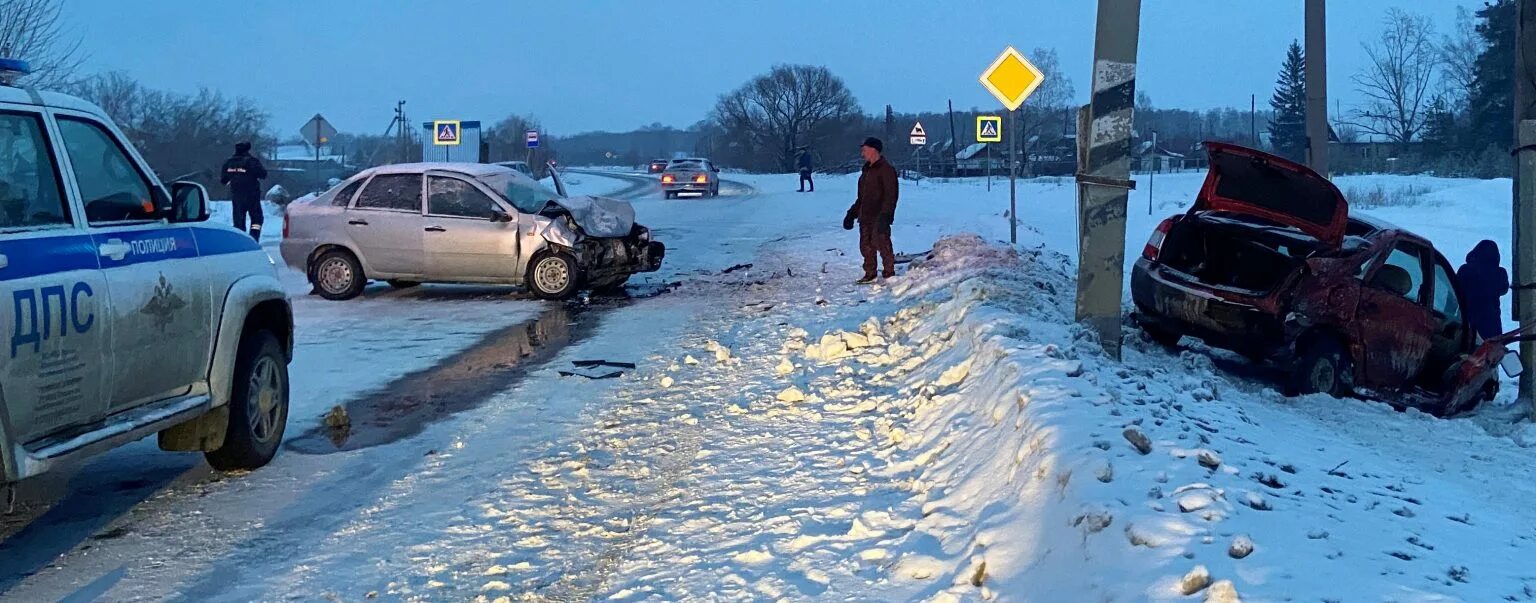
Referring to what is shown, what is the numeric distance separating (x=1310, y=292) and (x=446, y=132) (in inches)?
1196

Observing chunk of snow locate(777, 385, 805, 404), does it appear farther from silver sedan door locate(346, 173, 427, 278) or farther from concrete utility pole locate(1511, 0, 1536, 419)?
silver sedan door locate(346, 173, 427, 278)

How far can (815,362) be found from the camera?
9352mm

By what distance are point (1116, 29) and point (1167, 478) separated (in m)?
4.19

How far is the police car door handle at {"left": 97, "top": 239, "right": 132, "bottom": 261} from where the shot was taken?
206 inches

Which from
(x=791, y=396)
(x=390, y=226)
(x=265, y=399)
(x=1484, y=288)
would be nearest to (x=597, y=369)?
(x=791, y=396)

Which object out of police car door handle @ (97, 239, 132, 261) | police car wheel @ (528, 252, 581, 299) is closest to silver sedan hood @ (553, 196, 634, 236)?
police car wheel @ (528, 252, 581, 299)

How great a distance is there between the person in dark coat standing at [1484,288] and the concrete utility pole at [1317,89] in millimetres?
2334

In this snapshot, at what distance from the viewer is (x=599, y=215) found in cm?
1498

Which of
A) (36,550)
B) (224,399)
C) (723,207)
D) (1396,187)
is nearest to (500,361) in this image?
(224,399)

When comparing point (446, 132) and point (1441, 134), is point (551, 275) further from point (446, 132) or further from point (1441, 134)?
point (1441, 134)

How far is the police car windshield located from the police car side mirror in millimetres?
8504

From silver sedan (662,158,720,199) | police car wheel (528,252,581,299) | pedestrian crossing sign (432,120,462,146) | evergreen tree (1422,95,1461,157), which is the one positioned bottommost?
police car wheel (528,252,581,299)

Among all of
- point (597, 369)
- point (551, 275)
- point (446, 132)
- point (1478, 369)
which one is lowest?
point (1478, 369)

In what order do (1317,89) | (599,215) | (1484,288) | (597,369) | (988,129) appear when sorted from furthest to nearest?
(988,129), (599,215), (1317,89), (1484,288), (597,369)
